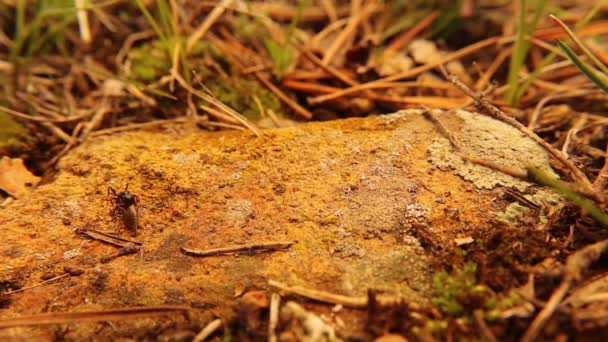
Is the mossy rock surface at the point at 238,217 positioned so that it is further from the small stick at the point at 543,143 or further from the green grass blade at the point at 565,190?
the green grass blade at the point at 565,190

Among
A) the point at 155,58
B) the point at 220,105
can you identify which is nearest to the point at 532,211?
the point at 220,105

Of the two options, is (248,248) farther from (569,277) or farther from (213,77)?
(213,77)

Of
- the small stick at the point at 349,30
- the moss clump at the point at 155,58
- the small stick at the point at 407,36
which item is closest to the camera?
the moss clump at the point at 155,58

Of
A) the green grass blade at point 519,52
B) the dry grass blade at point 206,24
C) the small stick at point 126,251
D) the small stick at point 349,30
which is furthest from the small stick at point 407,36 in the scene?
the small stick at point 126,251

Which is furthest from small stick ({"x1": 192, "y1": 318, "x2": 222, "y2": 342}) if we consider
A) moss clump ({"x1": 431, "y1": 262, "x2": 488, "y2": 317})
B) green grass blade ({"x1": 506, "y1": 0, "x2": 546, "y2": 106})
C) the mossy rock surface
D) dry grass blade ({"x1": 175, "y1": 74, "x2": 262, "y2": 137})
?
green grass blade ({"x1": 506, "y1": 0, "x2": 546, "y2": 106})

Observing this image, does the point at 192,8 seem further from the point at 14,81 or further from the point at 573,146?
the point at 573,146

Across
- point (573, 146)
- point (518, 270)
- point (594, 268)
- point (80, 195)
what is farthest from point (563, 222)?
point (80, 195)
